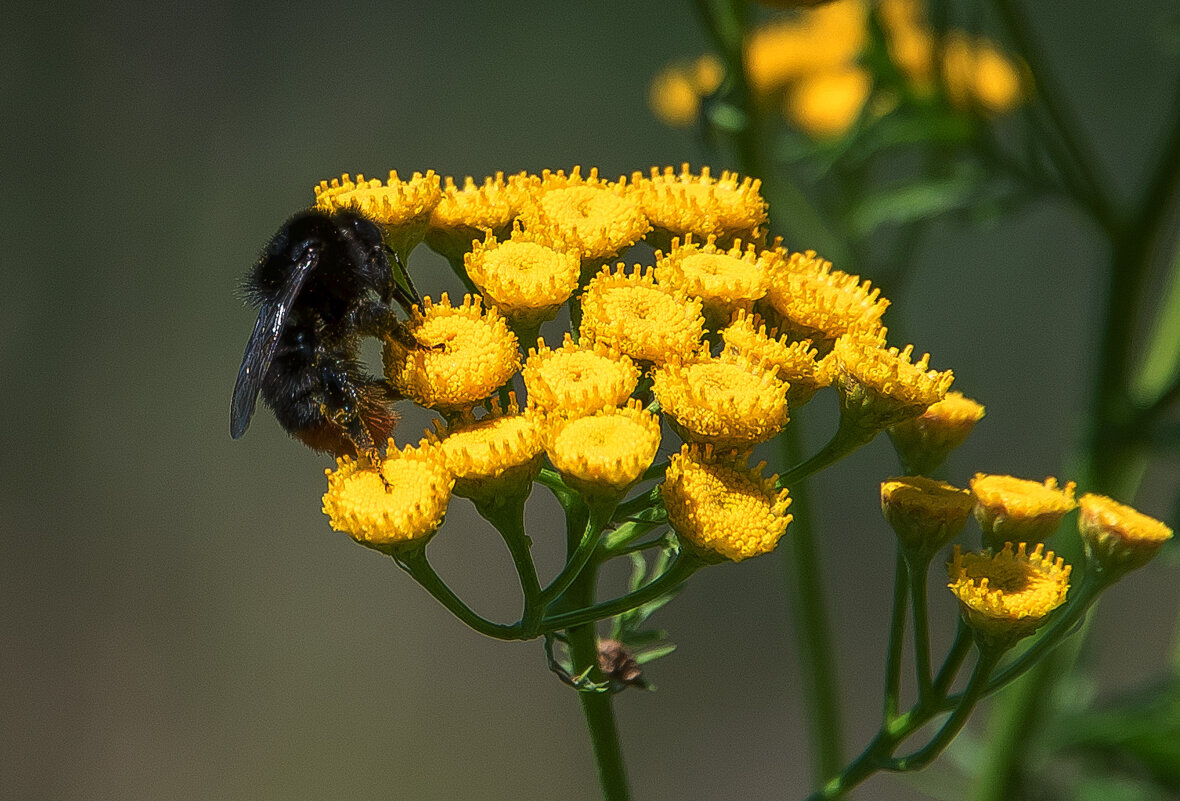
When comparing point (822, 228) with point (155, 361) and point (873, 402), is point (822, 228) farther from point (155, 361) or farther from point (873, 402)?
point (155, 361)

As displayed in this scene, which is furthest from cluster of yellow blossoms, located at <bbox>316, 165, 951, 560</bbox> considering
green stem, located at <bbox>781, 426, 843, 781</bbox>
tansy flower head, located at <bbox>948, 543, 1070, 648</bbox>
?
green stem, located at <bbox>781, 426, 843, 781</bbox>

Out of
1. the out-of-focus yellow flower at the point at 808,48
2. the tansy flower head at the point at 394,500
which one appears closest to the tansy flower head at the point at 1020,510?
the tansy flower head at the point at 394,500

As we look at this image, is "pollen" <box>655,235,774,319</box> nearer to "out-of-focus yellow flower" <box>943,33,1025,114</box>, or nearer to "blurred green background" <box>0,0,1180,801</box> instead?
"out-of-focus yellow flower" <box>943,33,1025,114</box>

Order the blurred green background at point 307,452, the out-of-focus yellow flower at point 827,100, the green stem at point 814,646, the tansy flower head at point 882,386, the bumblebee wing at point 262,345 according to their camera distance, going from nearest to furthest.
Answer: the tansy flower head at point 882,386 → the bumblebee wing at point 262,345 → the green stem at point 814,646 → the out-of-focus yellow flower at point 827,100 → the blurred green background at point 307,452

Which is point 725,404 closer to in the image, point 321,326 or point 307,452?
point 321,326

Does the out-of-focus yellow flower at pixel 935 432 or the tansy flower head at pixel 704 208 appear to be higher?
the tansy flower head at pixel 704 208

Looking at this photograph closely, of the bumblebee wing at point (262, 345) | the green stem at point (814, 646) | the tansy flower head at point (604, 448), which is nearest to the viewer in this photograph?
the tansy flower head at point (604, 448)

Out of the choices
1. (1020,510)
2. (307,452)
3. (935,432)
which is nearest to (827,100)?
(935,432)

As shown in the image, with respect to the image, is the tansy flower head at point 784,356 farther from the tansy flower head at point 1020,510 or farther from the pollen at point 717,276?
the tansy flower head at point 1020,510
